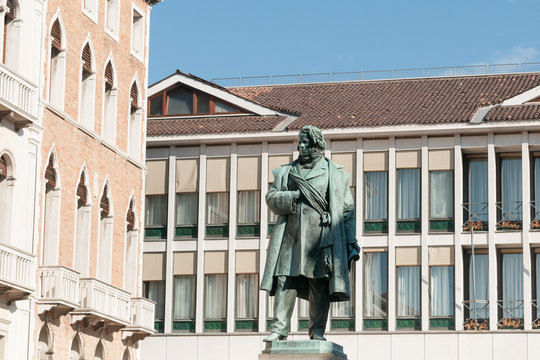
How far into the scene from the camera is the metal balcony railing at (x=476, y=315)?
50.8 meters

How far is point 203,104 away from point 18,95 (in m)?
19.7

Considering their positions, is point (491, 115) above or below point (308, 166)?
above

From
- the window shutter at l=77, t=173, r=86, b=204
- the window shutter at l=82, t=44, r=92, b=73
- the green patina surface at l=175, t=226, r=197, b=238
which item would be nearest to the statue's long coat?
the window shutter at l=77, t=173, r=86, b=204

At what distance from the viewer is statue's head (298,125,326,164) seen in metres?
16.7

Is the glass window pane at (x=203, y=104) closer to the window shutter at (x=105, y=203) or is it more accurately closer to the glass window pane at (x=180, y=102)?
the glass window pane at (x=180, y=102)

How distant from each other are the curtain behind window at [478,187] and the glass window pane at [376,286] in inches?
146

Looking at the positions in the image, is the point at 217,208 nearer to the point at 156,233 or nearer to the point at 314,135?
the point at 156,233

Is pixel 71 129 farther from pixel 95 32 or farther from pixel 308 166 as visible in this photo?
pixel 308 166

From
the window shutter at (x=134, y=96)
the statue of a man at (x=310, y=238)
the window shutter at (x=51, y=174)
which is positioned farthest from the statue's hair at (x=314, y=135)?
the window shutter at (x=134, y=96)

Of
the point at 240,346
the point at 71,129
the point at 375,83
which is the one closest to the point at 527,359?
the point at 240,346

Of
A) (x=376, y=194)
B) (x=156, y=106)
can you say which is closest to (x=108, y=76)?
(x=156, y=106)

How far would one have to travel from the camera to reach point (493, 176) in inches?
2040

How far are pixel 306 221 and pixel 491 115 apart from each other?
119 ft

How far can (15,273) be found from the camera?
36250 mm
